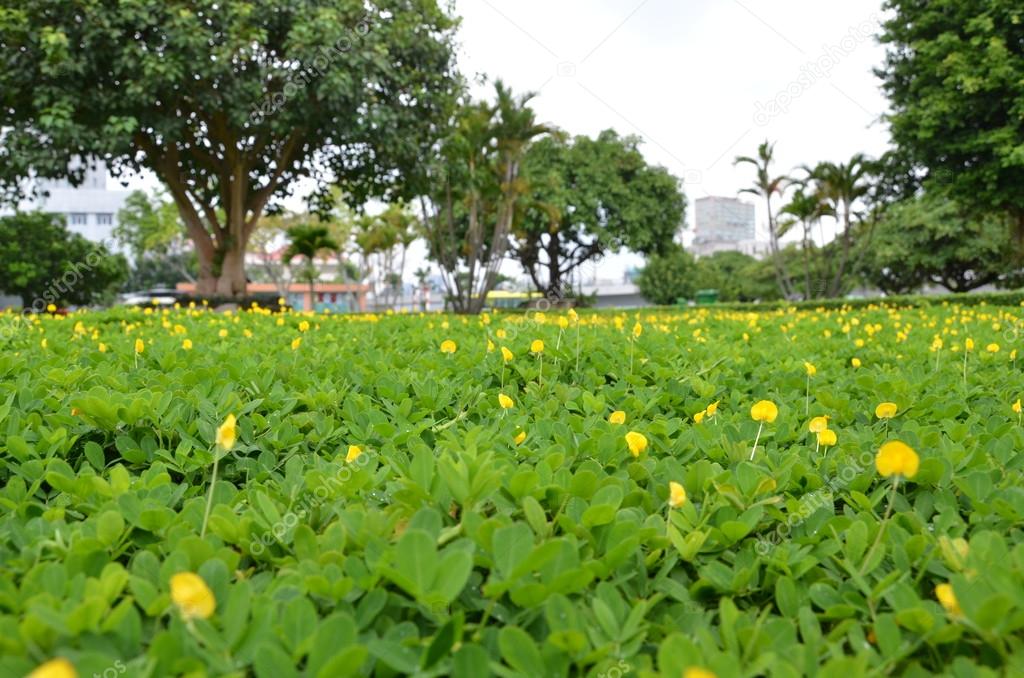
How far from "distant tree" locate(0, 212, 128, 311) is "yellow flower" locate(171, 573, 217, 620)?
2809cm

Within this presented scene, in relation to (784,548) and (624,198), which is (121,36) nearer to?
(784,548)

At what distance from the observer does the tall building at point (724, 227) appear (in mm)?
57688

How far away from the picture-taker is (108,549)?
3.13 ft

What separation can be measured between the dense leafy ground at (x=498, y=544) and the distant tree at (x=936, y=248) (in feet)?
106

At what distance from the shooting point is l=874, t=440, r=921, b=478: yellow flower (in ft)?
2.86

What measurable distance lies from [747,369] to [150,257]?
5672cm

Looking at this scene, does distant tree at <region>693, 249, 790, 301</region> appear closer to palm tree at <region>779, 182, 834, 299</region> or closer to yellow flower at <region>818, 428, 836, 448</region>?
palm tree at <region>779, 182, 834, 299</region>

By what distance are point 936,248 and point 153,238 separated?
37.4 metres

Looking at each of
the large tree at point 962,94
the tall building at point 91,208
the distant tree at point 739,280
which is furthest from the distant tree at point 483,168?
the tall building at point 91,208

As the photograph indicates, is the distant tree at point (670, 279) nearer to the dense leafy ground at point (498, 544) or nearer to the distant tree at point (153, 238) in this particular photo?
the distant tree at point (153, 238)

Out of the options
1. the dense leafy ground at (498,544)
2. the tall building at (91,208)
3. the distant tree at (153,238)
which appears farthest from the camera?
the tall building at (91,208)

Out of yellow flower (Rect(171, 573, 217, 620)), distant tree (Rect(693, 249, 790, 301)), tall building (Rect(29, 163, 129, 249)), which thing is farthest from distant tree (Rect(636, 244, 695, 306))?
tall building (Rect(29, 163, 129, 249))

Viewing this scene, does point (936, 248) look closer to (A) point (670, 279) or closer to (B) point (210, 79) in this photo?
(A) point (670, 279)

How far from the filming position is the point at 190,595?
606 millimetres
